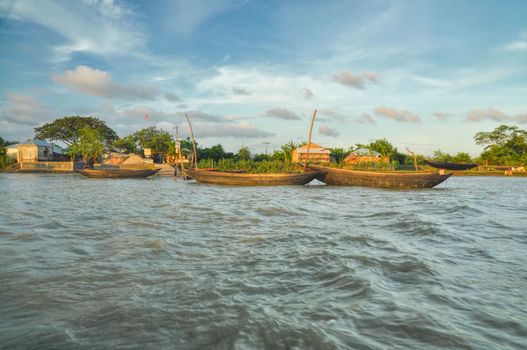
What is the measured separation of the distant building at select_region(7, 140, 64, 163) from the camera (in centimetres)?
4206

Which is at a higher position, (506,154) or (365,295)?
(506,154)

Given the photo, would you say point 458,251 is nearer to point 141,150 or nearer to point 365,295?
point 365,295

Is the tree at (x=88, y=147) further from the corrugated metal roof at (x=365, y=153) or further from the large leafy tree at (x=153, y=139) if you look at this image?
the corrugated metal roof at (x=365, y=153)

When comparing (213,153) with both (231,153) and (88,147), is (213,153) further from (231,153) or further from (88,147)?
(88,147)

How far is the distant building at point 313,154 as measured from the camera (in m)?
43.5

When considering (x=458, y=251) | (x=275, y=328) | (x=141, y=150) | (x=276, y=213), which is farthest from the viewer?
(x=141, y=150)

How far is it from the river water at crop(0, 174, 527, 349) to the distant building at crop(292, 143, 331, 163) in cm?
3747

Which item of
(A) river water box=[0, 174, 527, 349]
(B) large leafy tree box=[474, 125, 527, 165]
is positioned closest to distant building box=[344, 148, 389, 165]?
(B) large leafy tree box=[474, 125, 527, 165]

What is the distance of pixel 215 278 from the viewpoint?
339cm

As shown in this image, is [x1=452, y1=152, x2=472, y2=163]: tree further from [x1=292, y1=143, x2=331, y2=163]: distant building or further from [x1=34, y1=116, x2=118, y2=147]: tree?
[x1=34, y1=116, x2=118, y2=147]: tree

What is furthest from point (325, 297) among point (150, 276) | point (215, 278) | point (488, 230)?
point (488, 230)

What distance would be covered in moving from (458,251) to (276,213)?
465 centimetres

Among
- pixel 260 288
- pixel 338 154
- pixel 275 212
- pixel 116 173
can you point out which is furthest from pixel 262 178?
pixel 338 154

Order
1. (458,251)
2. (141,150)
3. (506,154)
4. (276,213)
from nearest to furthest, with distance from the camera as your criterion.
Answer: (458,251)
(276,213)
(506,154)
(141,150)
